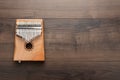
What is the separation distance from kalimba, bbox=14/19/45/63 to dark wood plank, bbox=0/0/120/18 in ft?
0.22

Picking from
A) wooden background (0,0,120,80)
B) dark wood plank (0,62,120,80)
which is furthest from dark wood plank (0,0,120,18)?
dark wood plank (0,62,120,80)

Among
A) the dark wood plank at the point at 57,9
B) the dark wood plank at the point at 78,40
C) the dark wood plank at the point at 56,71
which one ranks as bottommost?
the dark wood plank at the point at 56,71

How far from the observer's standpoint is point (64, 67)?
1.50 meters

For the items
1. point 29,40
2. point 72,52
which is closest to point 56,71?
point 72,52

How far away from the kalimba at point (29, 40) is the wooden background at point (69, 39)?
4 cm

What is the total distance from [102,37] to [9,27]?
697 mm

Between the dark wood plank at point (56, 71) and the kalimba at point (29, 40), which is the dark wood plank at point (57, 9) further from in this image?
the dark wood plank at point (56, 71)

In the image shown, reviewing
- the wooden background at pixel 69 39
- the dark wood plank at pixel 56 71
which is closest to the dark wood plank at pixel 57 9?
the wooden background at pixel 69 39

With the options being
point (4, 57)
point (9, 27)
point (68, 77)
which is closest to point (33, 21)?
point (9, 27)

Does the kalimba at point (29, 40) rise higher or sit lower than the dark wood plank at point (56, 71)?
higher

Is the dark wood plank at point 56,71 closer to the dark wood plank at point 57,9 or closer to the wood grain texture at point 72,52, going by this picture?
the wood grain texture at point 72,52

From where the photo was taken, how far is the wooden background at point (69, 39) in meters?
1.49

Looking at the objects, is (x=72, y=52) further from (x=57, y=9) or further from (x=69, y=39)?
(x=57, y=9)

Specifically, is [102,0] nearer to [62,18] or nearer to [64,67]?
[62,18]
